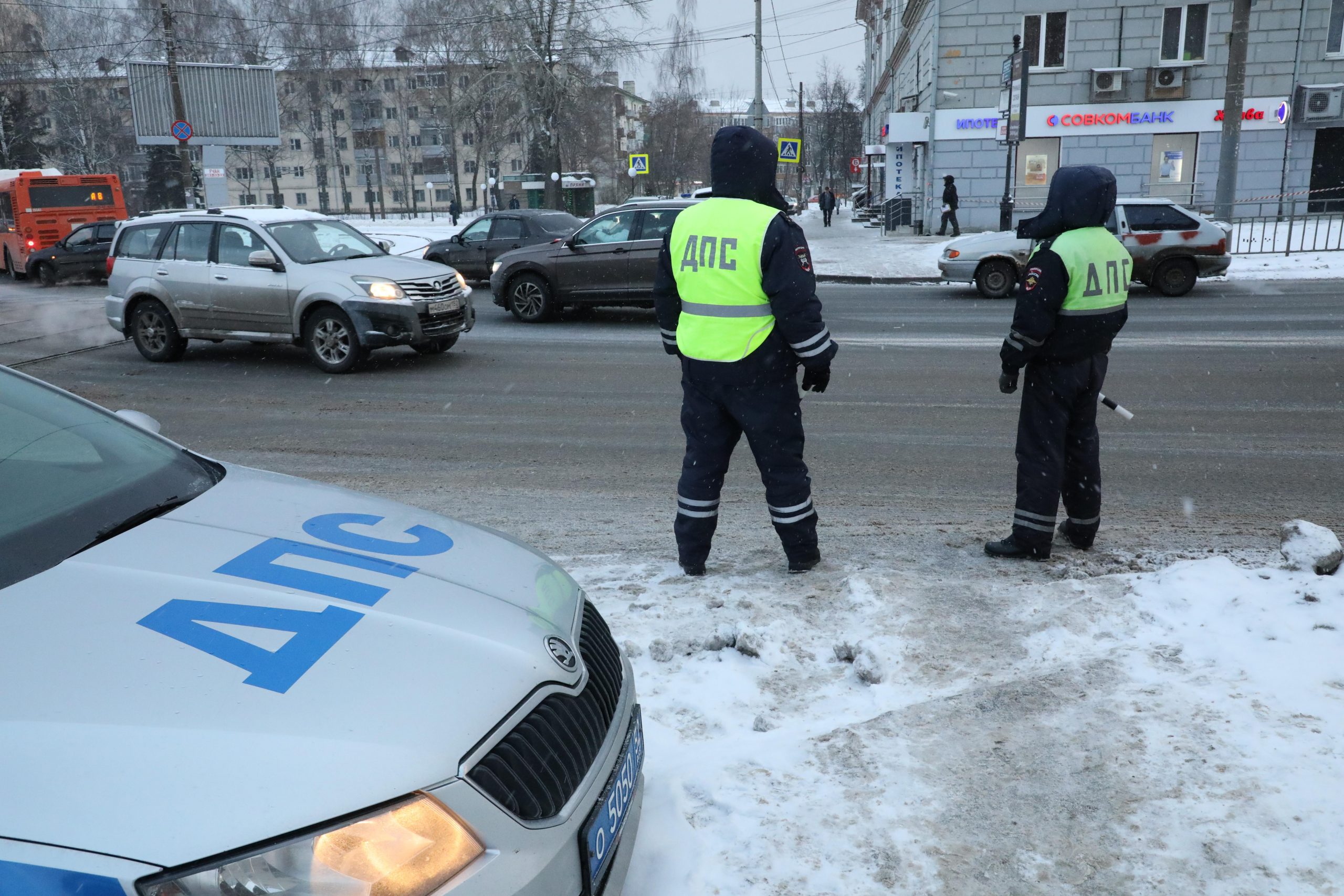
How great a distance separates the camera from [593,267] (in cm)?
1443

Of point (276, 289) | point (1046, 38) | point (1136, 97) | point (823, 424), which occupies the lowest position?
point (823, 424)

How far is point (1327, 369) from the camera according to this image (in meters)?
9.72

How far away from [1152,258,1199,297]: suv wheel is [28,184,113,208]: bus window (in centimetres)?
2703

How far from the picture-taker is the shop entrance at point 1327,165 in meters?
30.3

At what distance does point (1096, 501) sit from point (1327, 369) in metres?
6.60

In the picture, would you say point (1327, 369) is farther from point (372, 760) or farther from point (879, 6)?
point (879, 6)

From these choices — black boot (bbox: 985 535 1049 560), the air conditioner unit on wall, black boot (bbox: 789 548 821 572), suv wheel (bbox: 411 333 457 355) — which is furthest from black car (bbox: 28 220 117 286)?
the air conditioner unit on wall

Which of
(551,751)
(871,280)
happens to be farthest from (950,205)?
(551,751)

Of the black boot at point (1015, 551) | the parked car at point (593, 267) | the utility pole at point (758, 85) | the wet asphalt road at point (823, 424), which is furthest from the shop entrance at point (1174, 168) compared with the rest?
the black boot at point (1015, 551)

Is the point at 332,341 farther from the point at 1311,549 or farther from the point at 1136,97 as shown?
the point at 1136,97

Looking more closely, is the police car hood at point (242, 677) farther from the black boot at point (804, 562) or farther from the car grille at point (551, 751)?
the black boot at point (804, 562)

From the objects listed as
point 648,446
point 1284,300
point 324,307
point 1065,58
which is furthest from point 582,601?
point 1065,58

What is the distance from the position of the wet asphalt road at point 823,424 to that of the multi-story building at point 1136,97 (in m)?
18.2

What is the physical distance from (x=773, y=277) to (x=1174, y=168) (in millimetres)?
31099
